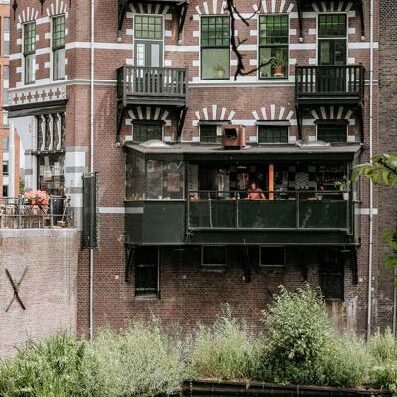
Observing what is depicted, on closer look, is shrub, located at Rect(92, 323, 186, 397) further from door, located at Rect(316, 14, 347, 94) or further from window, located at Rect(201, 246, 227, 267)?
door, located at Rect(316, 14, 347, 94)

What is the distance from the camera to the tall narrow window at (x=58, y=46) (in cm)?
2709

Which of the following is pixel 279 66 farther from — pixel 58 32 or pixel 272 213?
pixel 58 32

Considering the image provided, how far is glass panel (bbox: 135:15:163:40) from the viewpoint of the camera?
2644 cm

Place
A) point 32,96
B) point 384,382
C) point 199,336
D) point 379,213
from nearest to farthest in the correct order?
1. point 384,382
2. point 199,336
3. point 379,213
4. point 32,96

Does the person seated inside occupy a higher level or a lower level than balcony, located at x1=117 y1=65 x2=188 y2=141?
lower

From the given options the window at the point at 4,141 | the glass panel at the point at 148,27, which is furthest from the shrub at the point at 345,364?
the window at the point at 4,141

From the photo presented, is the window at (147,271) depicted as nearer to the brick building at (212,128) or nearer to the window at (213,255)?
the brick building at (212,128)

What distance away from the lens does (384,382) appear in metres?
22.1

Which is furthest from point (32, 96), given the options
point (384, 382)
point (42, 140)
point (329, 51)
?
point (384, 382)

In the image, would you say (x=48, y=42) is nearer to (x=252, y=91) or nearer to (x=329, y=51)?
(x=252, y=91)

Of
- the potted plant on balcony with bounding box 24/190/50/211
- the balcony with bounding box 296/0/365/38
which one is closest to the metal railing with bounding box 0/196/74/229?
the potted plant on balcony with bounding box 24/190/50/211

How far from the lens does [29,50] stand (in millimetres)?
28406

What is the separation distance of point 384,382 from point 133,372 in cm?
632

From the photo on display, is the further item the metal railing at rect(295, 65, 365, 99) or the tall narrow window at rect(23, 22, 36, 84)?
the tall narrow window at rect(23, 22, 36, 84)
